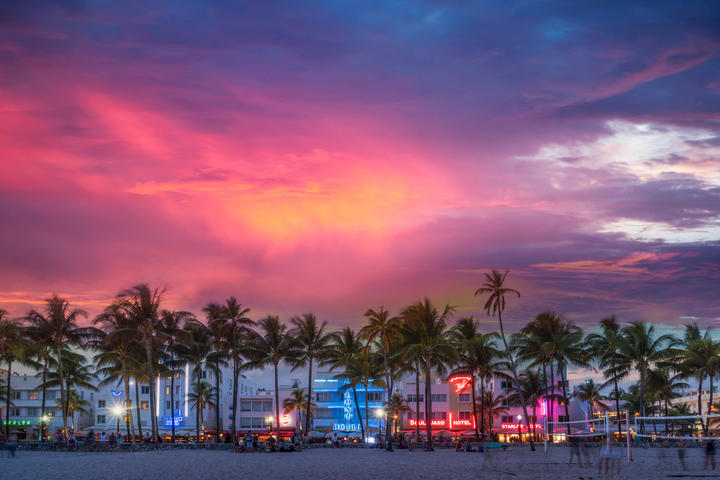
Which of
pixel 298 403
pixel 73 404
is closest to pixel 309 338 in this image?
pixel 298 403

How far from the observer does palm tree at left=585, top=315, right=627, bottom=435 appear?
82.1 metres

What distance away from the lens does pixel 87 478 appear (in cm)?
2811

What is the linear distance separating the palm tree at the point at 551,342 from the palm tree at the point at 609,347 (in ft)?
9.43

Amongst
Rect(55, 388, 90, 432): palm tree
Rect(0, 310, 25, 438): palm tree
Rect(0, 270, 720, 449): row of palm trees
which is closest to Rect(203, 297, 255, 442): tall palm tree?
Rect(0, 270, 720, 449): row of palm trees

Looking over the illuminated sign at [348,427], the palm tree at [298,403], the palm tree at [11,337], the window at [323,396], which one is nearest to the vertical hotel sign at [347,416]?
the illuminated sign at [348,427]

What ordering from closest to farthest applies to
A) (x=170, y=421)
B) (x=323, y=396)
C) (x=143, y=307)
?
(x=143, y=307) < (x=170, y=421) < (x=323, y=396)

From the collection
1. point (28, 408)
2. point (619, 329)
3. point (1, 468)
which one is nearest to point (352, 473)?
point (1, 468)

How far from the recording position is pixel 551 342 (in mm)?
80000

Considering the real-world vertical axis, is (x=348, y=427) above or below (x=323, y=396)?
below

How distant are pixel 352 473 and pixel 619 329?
6411cm

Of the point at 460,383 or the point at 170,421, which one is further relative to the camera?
the point at 170,421

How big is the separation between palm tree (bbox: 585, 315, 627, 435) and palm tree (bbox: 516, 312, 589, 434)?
2.87 m

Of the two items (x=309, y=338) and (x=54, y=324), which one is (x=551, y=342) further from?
(x=54, y=324)

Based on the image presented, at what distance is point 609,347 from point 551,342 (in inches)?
373
